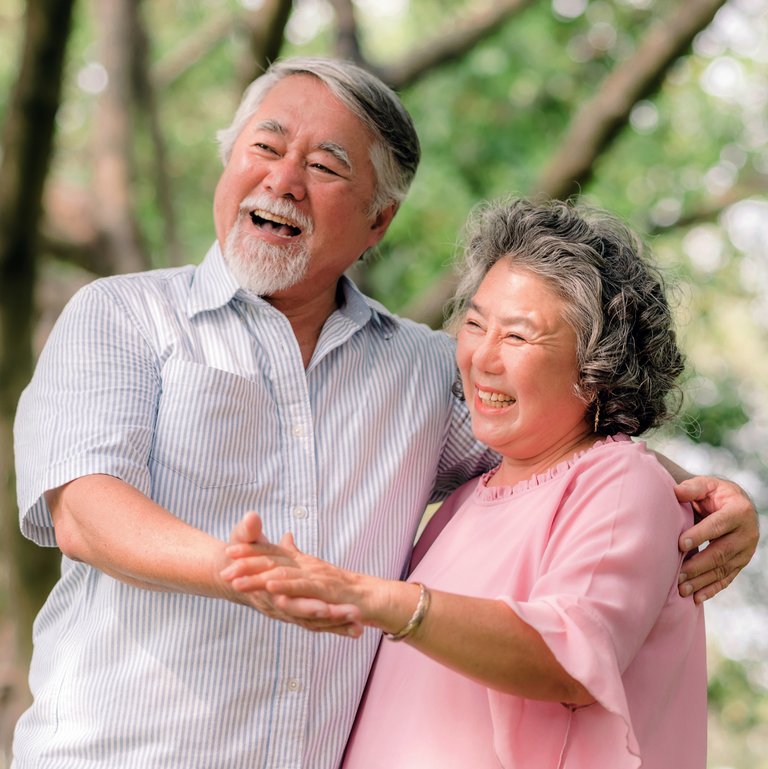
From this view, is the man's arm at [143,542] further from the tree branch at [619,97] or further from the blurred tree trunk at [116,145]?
the blurred tree trunk at [116,145]

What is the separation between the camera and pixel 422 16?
9.39m

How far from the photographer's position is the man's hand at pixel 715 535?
7.26 ft

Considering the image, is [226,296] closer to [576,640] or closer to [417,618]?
[417,618]

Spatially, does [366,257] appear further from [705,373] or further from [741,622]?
[741,622]

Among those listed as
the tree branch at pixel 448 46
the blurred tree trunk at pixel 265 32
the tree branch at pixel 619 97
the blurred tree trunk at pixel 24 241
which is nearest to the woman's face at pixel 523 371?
the blurred tree trunk at pixel 24 241

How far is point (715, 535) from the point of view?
2262 millimetres

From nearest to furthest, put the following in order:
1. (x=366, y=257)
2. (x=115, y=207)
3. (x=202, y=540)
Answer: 1. (x=202, y=540)
2. (x=366, y=257)
3. (x=115, y=207)

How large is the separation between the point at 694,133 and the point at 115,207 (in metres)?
4.73

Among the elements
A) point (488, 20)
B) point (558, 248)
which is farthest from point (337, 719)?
point (488, 20)

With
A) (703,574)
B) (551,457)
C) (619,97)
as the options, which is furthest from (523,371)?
(619,97)

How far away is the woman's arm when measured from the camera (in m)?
1.81

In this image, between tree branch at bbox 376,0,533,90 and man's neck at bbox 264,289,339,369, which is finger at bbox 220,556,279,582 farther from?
tree branch at bbox 376,0,533,90

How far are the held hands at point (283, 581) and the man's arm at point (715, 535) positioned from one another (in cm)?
73

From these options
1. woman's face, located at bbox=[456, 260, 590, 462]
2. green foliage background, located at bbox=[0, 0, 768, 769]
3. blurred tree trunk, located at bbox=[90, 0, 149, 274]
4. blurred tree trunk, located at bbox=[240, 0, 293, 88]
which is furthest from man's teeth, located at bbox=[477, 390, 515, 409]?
green foliage background, located at bbox=[0, 0, 768, 769]
